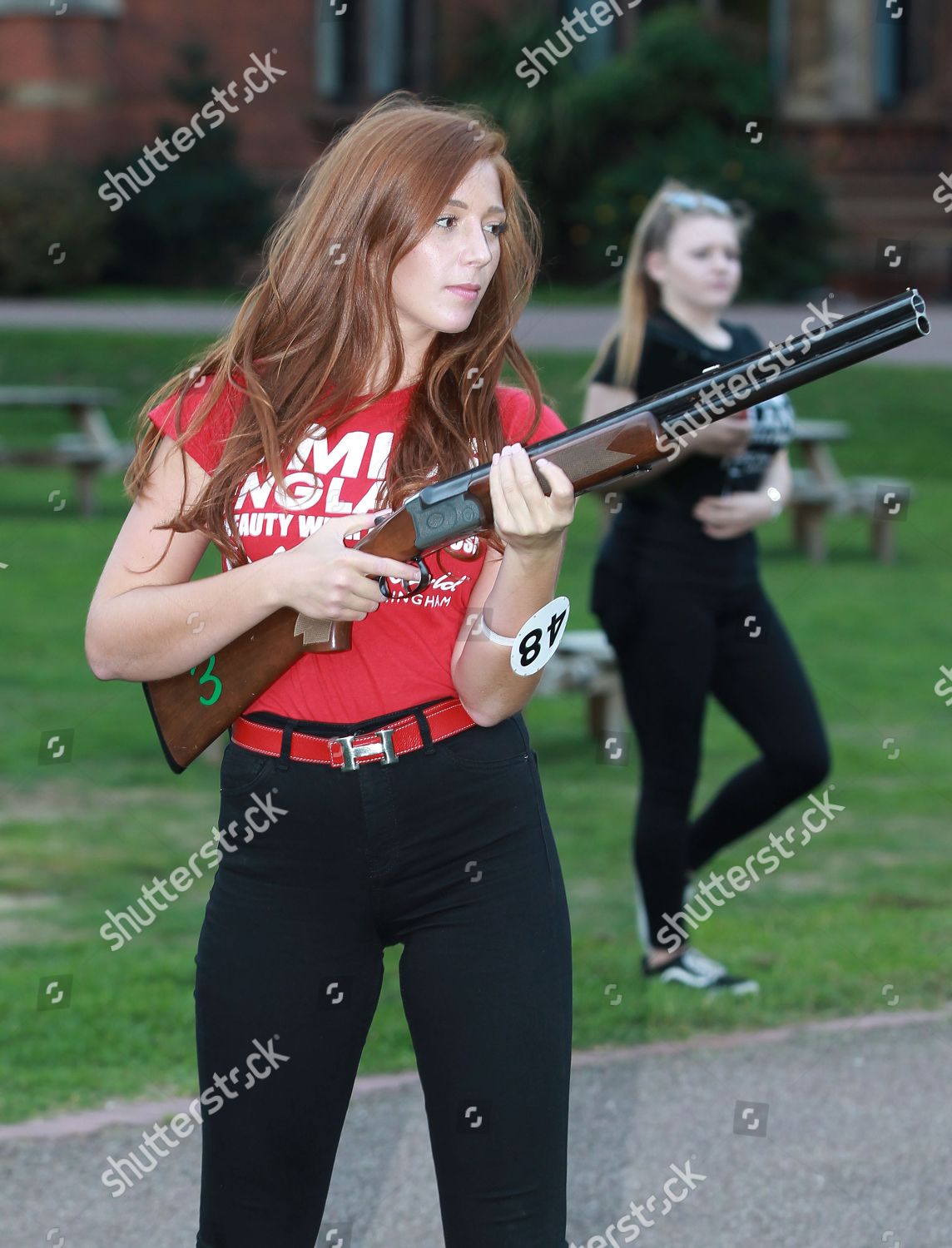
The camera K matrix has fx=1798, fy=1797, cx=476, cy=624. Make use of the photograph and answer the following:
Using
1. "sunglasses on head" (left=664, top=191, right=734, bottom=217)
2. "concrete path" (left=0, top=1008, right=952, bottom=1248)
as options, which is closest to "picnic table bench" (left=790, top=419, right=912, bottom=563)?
"sunglasses on head" (left=664, top=191, right=734, bottom=217)

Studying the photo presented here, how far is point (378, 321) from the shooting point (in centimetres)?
264

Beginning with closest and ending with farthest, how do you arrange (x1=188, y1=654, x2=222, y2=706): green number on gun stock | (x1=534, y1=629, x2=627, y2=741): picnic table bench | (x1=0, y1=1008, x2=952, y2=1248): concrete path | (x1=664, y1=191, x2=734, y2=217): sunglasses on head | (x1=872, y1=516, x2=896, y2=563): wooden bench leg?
(x1=188, y1=654, x2=222, y2=706): green number on gun stock < (x1=0, y1=1008, x2=952, y2=1248): concrete path < (x1=664, y1=191, x2=734, y2=217): sunglasses on head < (x1=534, y1=629, x2=627, y2=741): picnic table bench < (x1=872, y1=516, x2=896, y2=563): wooden bench leg

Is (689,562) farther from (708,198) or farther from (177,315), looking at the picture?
(177,315)

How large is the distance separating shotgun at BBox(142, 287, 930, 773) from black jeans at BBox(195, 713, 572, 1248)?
0.46 ft

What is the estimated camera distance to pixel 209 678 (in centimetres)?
265

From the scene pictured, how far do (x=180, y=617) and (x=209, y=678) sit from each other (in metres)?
0.13

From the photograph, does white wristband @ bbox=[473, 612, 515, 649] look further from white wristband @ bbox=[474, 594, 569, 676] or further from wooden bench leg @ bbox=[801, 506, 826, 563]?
wooden bench leg @ bbox=[801, 506, 826, 563]

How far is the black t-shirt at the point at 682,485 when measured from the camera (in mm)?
4906

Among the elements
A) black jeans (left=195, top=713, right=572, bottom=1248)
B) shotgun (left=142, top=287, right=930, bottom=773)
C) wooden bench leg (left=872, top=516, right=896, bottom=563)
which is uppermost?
shotgun (left=142, top=287, right=930, bottom=773)

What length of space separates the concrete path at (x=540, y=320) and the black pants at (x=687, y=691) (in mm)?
11730

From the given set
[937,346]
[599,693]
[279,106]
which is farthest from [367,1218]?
[279,106]

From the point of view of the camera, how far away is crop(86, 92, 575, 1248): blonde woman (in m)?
2.48

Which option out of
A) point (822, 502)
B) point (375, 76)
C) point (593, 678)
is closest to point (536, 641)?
point (593, 678)

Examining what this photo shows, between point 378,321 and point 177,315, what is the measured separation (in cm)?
1748
